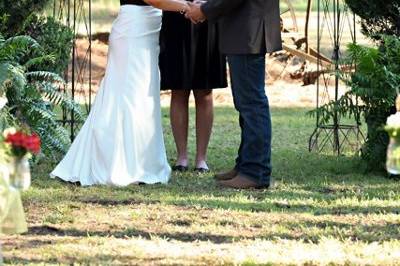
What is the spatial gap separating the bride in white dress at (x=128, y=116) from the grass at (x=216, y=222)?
0.21 metres

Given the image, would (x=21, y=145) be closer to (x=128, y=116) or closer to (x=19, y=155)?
(x=19, y=155)

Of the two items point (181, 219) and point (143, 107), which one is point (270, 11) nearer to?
point (143, 107)

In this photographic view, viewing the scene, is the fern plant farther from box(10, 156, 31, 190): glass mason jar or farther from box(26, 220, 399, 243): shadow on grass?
box(10, 156, 31, 190): glass mason jar

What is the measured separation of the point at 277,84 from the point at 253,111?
8989 millimetres

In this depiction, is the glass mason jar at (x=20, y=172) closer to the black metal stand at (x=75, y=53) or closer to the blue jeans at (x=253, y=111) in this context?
the blue jeans at (x=253, y=111)

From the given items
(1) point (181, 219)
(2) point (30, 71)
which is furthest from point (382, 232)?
(2) point (30, 71)

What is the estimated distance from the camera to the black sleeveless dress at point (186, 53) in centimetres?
841

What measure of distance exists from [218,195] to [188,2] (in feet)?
4.92

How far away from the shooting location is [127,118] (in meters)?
8.18

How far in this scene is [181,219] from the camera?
6.64m

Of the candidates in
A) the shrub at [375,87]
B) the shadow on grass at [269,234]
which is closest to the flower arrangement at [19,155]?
the shadow on grass at [269,234]

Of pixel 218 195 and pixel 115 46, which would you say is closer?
pixel 218 195

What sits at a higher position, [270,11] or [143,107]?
[270,11]

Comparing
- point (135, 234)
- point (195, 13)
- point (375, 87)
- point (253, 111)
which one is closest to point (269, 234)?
point (135, 234)
